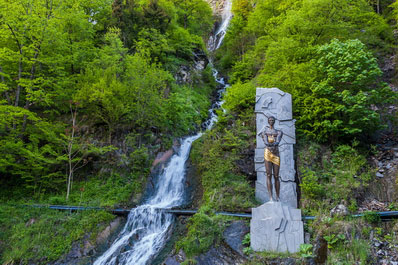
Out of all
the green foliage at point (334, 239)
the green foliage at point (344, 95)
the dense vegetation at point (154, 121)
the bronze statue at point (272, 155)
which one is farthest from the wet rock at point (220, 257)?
the green foliage at point (344, 95)

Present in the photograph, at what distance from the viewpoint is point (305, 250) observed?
5961mm

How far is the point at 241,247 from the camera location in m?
6.76

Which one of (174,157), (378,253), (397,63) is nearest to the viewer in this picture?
(378,253)

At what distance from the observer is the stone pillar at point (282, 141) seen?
899cm

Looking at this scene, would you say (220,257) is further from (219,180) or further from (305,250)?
(219,180)

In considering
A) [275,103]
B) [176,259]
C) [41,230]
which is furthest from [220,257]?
[41,230]

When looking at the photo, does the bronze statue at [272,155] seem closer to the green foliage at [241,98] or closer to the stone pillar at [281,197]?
the stone pillar at [281,197]

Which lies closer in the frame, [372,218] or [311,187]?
[372,218]

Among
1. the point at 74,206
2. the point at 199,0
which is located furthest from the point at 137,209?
the point at 199,0

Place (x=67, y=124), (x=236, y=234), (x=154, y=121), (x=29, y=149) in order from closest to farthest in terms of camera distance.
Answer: (x=236, y=234) → (x=29, y=149) → (x=67, y=124) → (x=154, y=121)

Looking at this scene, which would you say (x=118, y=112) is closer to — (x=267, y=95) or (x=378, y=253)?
(x=267, y=95)

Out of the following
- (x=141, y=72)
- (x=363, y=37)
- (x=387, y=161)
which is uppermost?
(x=363, y=37)

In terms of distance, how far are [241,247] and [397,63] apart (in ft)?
38.4

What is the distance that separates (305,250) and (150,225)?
5.48 metres
